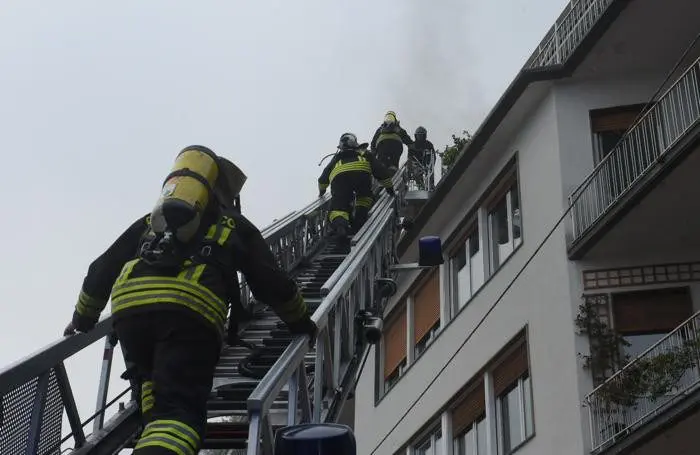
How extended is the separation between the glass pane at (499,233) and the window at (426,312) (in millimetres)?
1681

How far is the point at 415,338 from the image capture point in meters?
15.8

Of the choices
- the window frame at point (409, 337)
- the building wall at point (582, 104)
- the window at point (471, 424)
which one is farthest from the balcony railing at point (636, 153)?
the window frame at point (409, 337)

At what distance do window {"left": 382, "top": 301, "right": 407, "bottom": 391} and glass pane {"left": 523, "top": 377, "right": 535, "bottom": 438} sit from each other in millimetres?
4485

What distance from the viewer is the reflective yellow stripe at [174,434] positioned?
142 inches

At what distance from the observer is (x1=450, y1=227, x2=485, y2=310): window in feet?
46.2

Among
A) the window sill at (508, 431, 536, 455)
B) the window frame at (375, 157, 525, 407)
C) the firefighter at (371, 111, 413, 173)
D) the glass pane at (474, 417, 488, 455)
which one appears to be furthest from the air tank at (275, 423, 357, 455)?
the firefighter at (371, 111, 413, 173)

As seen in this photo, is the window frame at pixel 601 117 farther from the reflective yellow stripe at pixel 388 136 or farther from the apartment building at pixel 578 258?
the reflective yellow stripe at pixel 388 136

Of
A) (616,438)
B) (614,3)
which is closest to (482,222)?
(614,3)

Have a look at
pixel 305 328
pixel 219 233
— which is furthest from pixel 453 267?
pixel 219 233

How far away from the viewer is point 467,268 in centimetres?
1449

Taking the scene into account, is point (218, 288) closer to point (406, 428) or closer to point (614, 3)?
point (614, 3)

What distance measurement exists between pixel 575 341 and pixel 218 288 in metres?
7.24

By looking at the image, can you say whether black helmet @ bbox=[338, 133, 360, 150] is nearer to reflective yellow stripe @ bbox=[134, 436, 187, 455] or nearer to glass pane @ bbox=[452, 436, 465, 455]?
glass pane @ bbox=[452, 436, 465, 455]

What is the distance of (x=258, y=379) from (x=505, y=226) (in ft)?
27.5
